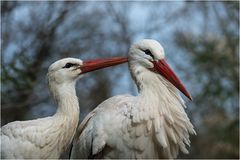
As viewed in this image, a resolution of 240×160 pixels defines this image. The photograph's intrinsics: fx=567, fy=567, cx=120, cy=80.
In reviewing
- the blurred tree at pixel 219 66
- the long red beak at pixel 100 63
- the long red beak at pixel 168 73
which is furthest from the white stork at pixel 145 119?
the blurred tree at pixel 219 66

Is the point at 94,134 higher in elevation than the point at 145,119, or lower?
lower

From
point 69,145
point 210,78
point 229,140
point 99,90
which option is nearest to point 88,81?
point 99,90

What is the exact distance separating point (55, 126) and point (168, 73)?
104 cm

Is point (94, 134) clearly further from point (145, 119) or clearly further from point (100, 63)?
point (100, 63)

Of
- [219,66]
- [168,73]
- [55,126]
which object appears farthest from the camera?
[219,66]

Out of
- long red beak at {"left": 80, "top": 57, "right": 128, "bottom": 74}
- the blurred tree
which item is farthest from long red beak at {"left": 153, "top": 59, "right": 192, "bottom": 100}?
the blurred tree

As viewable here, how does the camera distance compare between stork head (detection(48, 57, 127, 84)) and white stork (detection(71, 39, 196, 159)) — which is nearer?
white stork (detection(71, 39, 196, 159))

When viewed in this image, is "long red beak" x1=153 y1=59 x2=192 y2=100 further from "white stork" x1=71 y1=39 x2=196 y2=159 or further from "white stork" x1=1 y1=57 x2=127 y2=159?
"white stork" x1=1 y1=57 x2=127 y2=159

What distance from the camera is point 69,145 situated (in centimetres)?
498

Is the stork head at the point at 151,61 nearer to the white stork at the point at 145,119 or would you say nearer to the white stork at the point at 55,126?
the white stork at the point at 145,119

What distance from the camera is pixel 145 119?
453 cm

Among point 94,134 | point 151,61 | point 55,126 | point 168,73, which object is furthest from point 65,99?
point 168,73

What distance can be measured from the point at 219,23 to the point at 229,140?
343cm

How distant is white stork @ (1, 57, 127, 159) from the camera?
4.65 m
